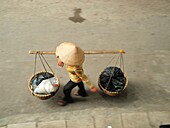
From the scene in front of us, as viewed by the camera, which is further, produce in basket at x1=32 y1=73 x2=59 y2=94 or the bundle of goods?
the bundle of goods

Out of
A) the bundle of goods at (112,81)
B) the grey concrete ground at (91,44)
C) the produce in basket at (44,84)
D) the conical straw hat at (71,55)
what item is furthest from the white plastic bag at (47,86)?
the bundle of goods at (112,81)

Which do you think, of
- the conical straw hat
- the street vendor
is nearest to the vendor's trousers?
the street vendor

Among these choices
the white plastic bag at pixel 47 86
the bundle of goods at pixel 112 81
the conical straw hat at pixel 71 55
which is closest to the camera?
the conical straw hat at pixel 71 55

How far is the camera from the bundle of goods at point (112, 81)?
16.2 ft

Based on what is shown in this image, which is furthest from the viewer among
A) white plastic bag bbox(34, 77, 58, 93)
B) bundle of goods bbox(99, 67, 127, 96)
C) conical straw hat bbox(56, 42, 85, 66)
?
bundle of goods bbox(99, 67, 127, 96)

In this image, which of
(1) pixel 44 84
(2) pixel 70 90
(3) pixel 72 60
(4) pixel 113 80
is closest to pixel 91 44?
(4) pixel 113 80

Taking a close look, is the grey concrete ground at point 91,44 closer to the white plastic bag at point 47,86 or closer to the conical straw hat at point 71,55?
the white plastic bag at point 47,86

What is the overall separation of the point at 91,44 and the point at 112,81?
4.79 ft

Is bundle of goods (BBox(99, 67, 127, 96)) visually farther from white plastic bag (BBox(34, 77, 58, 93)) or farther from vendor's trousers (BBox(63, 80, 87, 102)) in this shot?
white plastic bag (BBox(34, 77, 58, 93))

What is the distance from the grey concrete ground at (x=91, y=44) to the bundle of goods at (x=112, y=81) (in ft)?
0.90

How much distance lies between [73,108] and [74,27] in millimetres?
2324

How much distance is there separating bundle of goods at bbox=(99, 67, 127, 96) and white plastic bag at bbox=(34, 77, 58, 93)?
84 cm

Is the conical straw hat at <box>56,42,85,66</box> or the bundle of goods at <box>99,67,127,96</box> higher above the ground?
the conical straw hat at <box>56,42,85,66</box>

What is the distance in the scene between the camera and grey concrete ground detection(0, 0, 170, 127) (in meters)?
5.02
